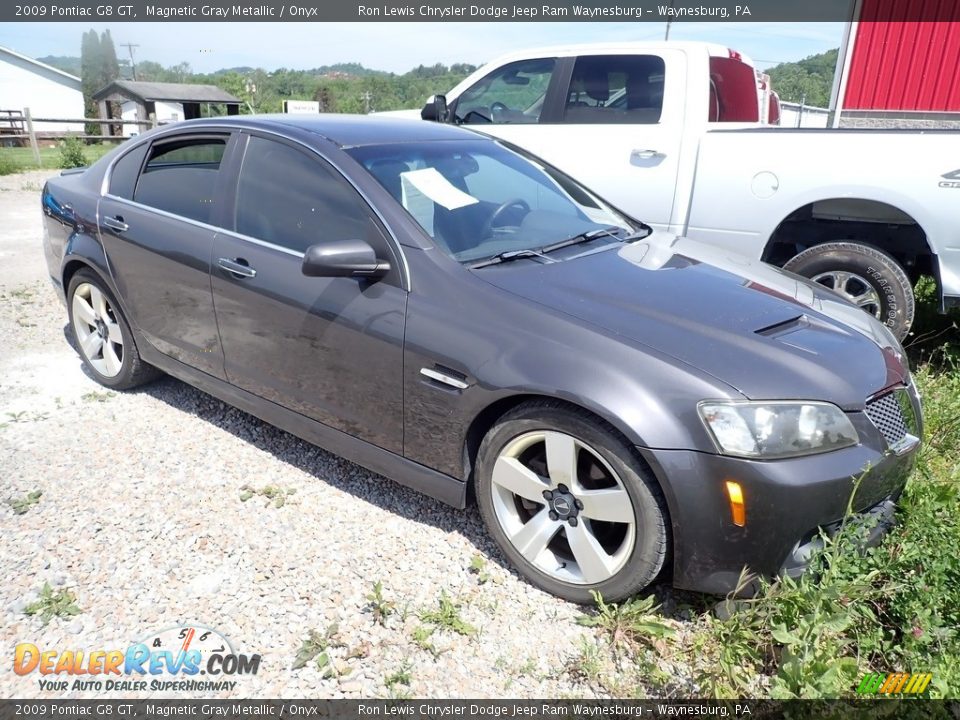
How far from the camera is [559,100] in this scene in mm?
5582

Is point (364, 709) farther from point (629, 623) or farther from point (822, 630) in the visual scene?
point (822, 630)

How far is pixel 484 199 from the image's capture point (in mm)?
3195

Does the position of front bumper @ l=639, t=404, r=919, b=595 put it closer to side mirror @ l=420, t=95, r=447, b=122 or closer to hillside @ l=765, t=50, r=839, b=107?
side mirror @ l=420, t=95, r=447, b=122

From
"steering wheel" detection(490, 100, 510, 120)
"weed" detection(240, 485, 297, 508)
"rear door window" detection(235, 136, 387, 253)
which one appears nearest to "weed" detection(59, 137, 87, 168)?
"steering wheel" detection(490, 100, 510, 120)

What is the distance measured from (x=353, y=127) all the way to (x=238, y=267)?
90 cm

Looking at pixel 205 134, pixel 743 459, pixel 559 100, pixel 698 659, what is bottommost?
pixel 698 659

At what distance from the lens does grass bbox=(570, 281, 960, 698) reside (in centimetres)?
209

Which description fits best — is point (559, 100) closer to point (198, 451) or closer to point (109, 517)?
point (198, 451)

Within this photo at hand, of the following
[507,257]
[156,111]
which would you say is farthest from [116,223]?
[156,111]

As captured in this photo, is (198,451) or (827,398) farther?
(198,451)

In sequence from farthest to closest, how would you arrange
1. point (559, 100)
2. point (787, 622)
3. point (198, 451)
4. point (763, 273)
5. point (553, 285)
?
point (559, 100)
point (198, 451)
point (763, 273)
point (553, 285)
point (787, 622)

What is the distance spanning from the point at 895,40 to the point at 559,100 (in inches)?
339

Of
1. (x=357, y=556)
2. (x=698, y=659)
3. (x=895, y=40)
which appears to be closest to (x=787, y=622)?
(x=698, y=659)

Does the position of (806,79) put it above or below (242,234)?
above
